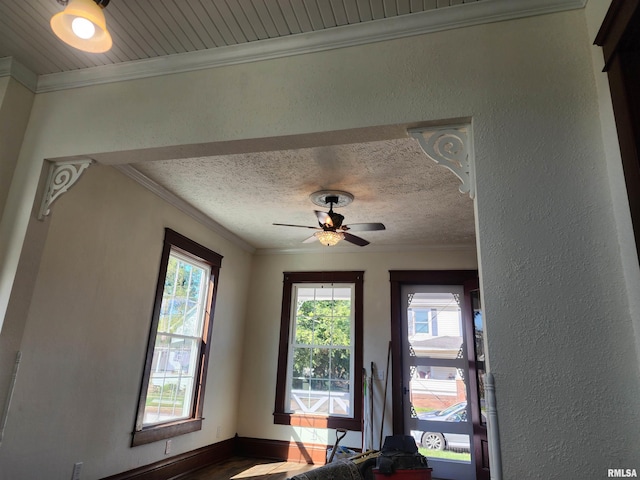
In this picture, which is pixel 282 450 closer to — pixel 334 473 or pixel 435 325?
pixel 435 325

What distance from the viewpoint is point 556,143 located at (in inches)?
61.9

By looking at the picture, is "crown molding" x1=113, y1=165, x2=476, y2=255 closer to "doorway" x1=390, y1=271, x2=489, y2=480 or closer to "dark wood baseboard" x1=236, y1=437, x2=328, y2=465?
"doorway" x1=390, y1=271, x2=489, y2=480

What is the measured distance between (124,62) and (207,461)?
13.9 feet

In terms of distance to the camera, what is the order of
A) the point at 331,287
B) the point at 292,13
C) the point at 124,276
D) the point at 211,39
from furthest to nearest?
the point at 331,287 → the point at 124,276 → the point at 211,39 → the point at 292,13

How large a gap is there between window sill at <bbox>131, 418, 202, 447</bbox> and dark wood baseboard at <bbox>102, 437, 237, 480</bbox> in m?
0.22

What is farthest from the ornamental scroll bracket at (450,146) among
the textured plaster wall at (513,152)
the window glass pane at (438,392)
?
the window glass pane at (438,392)

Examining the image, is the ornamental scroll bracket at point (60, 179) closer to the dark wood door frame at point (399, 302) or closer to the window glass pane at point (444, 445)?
the dark wood door frame at point (399, 302)

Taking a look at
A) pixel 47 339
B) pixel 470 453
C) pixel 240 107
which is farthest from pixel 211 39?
pixel 470 453

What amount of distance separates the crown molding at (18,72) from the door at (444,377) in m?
4.44

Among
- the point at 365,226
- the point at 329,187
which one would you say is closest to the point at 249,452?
the point at 365,226

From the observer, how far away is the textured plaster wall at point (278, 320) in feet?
17.0

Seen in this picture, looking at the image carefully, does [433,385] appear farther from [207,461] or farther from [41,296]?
[41,296]

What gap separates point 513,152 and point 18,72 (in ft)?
8.98

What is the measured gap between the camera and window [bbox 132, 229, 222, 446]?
3.83 m
